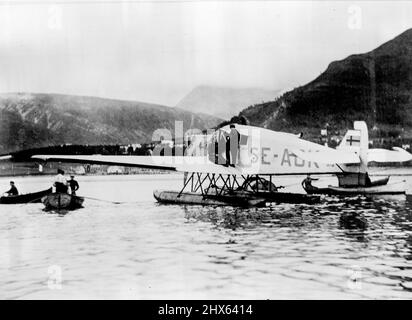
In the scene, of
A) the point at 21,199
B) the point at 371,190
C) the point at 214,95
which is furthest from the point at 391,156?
the point at 21,199

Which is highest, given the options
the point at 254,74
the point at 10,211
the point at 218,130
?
the point at 254,74

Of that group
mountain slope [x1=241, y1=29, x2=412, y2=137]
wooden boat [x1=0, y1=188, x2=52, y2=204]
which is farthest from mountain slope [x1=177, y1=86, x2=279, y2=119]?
mountain slope [x1=241, y1=29, x2=412, y2=137]

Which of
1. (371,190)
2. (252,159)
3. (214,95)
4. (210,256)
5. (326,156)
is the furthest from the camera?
(371,190)

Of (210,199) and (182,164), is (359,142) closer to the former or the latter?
(210,199)

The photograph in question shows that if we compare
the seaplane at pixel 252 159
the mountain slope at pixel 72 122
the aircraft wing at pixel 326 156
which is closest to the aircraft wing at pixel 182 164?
the seaplane at pixel 252 159
